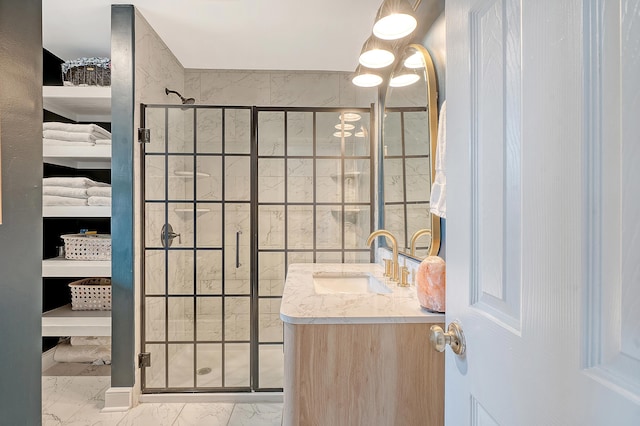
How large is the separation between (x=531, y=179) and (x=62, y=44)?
327cm

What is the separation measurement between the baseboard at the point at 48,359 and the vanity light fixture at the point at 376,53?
3.08m

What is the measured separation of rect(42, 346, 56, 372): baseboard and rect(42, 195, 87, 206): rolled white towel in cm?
125

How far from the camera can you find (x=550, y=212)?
49 centimetres

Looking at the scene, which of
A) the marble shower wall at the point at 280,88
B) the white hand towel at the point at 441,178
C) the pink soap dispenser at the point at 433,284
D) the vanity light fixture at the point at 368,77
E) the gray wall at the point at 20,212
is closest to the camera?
the gray wall at the point at 20,212

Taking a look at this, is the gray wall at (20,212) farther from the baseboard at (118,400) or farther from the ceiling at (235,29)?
the ceiling at (235,29)

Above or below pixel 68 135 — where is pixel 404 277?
below

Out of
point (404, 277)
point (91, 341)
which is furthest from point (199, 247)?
point (404, 277)

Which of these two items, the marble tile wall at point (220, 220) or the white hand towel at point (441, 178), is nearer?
the white hand towel at point (441, 178)

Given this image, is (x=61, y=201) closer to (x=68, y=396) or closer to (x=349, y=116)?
(x=68, y=396)

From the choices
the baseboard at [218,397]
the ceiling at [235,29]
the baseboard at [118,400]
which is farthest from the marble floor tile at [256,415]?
the ceiling at [235,29]

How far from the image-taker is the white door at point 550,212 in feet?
1.28

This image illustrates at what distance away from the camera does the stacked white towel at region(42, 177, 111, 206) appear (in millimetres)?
2277

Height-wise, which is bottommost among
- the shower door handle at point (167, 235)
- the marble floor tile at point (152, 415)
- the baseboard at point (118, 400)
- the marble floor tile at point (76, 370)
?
the marble floor tile at point (152, 415)

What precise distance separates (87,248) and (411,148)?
2.15 meters
